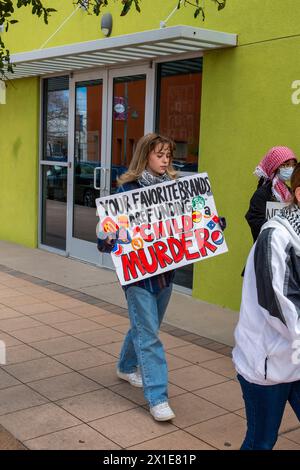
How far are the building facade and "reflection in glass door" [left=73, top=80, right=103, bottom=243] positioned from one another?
0.05ft

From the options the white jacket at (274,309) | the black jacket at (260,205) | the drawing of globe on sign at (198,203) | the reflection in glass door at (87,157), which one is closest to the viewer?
the white jacket at (274,309)

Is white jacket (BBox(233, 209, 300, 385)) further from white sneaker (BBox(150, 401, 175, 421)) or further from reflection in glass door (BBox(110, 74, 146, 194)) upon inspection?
reflection in glass door (BBox(110, 74, 146, 194))

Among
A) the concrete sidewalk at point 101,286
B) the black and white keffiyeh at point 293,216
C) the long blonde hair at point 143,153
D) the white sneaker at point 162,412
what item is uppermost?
the long blonde hair at point 143,153

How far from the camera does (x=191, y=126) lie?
6641mm

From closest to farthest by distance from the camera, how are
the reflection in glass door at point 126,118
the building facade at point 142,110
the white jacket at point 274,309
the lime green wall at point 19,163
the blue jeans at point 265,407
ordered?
1. the white jacket at point 274,309
2. the blue jeans at point 265,407
3. the building facade at point 142,110
4. the reflection in glass door at point 126,118
5. the lime green wall at point 19,163

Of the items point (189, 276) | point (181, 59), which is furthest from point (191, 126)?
point (189, 276)

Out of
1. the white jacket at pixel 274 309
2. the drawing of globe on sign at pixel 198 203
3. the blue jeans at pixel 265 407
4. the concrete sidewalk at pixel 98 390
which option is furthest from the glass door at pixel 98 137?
the blue jeans at pixel 265 407

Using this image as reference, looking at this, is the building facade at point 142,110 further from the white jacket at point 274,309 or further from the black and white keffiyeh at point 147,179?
the white jacket at point 274,309

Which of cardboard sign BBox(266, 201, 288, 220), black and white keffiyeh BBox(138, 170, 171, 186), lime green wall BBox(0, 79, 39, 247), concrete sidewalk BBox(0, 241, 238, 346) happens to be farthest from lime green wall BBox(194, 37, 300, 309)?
lime green wall BBox(0, 79, 39, 247)

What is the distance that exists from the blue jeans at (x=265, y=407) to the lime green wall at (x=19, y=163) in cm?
732

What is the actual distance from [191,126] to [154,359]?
3607 millimetres

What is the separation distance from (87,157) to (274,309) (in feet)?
20.7

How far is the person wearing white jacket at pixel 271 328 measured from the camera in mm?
2318

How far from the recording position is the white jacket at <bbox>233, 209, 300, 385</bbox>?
90.8 inches
